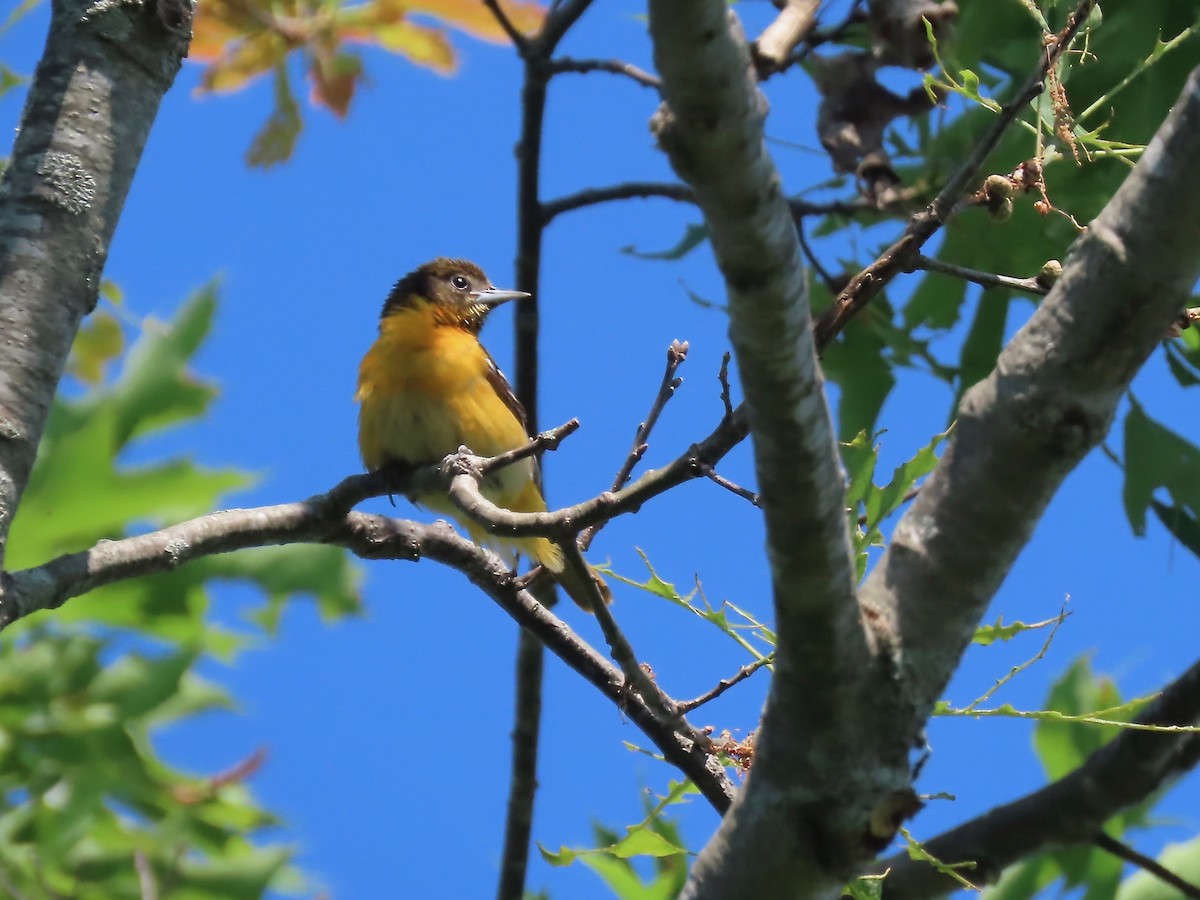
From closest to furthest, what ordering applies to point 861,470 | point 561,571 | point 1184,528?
point 861,470, point 1184,528, point 561,571

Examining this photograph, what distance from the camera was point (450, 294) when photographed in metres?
7.40

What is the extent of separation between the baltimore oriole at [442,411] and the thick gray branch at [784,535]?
376cm

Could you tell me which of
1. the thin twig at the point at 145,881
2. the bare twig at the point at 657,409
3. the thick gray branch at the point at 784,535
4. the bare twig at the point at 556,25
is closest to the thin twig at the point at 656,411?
the bare twig at the point at 657,409

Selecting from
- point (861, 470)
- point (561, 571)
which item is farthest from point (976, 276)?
point (561, 571)

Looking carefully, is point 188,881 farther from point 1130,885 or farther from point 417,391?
point 1130,885

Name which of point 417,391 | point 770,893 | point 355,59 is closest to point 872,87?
point 355,59

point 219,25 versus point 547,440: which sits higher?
point 219,25

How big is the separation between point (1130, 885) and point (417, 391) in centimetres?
349

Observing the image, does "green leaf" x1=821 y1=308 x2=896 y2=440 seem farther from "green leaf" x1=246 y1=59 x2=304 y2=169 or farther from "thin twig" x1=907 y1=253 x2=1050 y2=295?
"thin twig" x1=907 y1=253 x2=1050 y2=295

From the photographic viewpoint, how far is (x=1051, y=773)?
4.83 meters

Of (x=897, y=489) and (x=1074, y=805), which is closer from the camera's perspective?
(x=897, y=489)

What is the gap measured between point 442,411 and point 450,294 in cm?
142

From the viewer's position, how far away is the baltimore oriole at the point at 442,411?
612cm

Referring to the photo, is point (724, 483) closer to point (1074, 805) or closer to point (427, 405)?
point (1074, 805)
